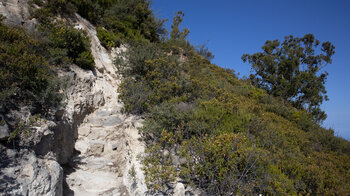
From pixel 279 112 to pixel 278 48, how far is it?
14592 millimetres

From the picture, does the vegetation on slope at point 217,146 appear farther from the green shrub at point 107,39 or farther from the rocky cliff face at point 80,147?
the green shrub at point 107,39

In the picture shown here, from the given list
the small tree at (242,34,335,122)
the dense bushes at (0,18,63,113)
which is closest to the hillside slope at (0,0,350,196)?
the dense bushes at (0,18,63,113)

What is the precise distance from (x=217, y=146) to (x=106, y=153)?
3947mm

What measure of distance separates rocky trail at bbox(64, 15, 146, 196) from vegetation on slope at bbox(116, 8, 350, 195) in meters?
0.47

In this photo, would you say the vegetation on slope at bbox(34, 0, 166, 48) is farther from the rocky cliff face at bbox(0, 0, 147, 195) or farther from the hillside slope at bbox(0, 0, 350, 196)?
the rocky cliff face at bbox(0, 0, 147, 195)

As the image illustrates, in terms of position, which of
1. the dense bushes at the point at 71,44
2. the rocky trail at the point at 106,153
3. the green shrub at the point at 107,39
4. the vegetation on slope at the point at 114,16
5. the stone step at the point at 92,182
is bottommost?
the stone step at the point at 92,182

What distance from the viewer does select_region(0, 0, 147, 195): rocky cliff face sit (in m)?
3.65

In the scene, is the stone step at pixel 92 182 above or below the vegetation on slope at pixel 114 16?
below

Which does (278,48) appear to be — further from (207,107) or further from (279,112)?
(207,107)

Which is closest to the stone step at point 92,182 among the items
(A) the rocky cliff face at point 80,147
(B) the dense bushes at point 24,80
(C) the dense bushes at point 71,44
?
(A) the rocky cliff face at point 80,147

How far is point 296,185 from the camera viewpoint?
15.3ft

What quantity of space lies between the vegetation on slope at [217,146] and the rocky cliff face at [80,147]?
2.25 feet

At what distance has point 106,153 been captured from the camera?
650 cm

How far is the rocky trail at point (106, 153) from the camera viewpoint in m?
4.98
